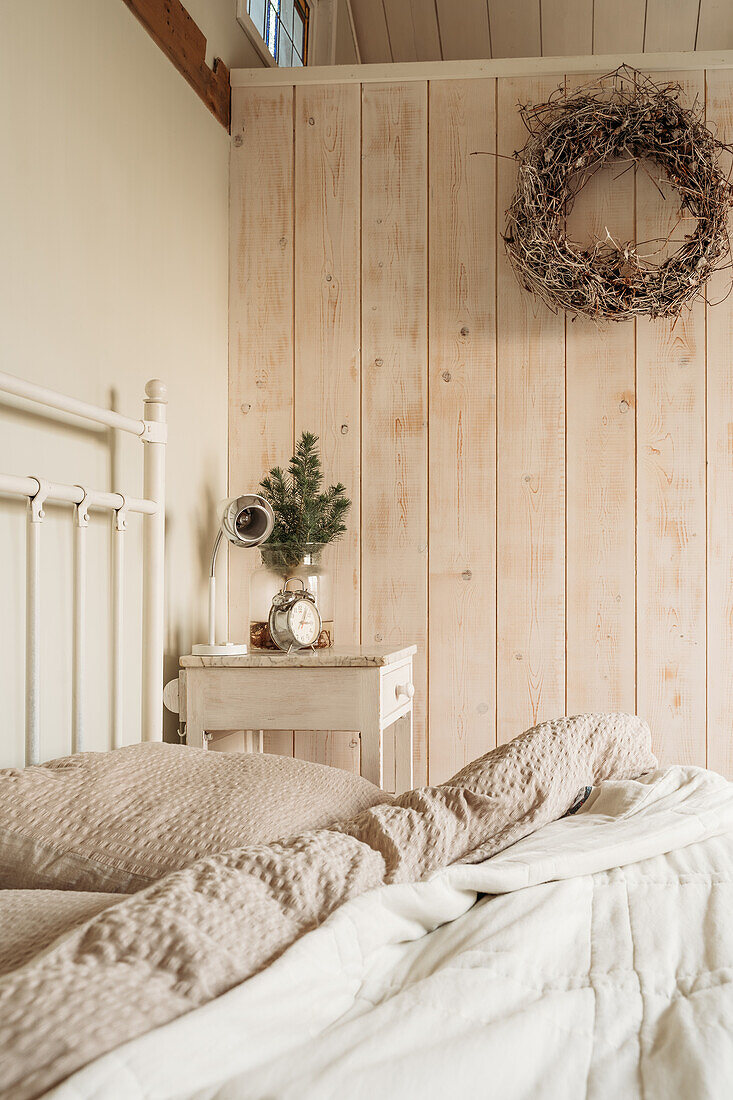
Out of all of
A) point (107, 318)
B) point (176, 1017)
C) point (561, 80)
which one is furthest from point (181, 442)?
point (176, 1017)

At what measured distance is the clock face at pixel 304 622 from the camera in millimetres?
1928

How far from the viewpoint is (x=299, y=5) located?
281 centimetres

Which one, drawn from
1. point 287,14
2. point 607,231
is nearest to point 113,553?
point 607,231

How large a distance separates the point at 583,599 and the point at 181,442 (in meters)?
1.02

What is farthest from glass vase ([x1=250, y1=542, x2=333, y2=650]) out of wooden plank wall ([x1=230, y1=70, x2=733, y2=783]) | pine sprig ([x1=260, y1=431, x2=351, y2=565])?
wooden plank wall ([x1=230, y1=70, x2=733, y2=783])

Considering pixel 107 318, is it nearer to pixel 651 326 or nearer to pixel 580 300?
pixel 580 300

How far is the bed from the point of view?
0.51 m

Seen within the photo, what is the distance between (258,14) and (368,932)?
8.31 ft

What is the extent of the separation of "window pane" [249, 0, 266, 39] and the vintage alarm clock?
159cm

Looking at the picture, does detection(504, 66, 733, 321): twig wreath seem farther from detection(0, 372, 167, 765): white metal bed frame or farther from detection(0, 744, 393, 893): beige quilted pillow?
detection(0, 744, 393, 893): beige quilted pillow

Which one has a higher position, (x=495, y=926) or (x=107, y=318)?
(x=107, y=318)

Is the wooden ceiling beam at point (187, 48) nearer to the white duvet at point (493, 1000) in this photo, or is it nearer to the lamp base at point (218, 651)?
the lamp base at point (218, 651)

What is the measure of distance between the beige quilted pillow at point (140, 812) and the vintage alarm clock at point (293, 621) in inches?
28.9

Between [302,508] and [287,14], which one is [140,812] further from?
[287,14]
